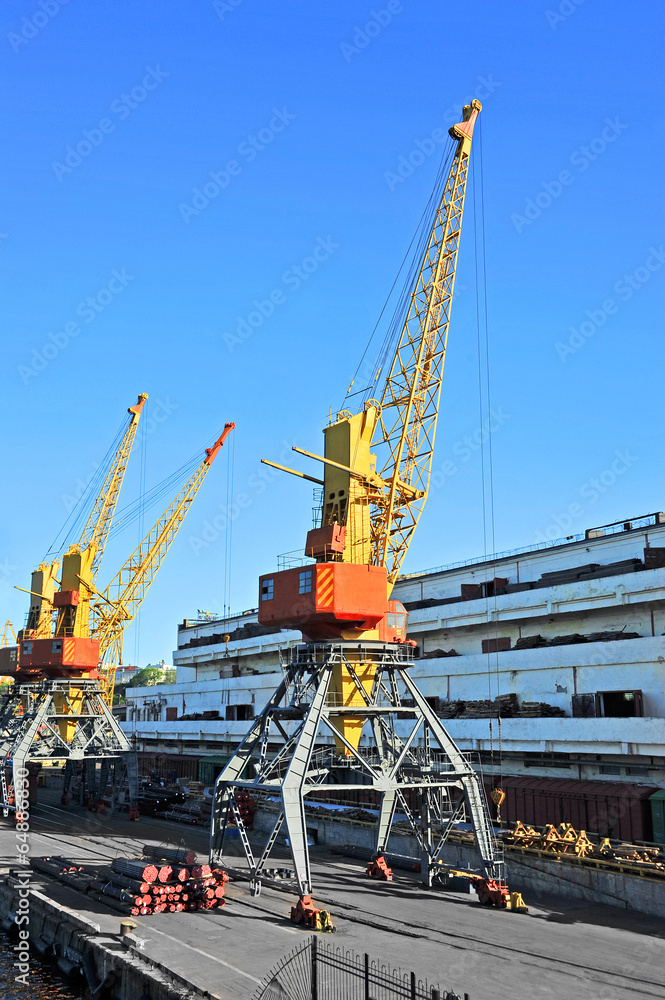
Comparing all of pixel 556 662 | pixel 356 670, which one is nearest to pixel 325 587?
pixel 356 670

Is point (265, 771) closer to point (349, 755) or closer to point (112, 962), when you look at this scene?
point (349, 755)

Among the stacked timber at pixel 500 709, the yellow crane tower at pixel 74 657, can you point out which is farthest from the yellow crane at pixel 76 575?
the stacked timber at pixel 500 709

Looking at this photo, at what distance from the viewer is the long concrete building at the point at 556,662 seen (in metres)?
43.6

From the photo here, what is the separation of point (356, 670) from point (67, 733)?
36.7 metres

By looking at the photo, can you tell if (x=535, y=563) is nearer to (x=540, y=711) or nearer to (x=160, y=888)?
(x=540, y=711)

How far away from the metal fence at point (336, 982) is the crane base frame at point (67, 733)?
36.7m

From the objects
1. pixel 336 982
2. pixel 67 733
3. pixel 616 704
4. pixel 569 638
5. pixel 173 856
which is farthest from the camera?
pixel 67 733

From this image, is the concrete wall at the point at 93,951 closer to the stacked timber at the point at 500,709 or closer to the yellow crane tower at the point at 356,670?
the yellow crane tower at the point at 356,670

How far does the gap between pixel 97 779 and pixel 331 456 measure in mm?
43477

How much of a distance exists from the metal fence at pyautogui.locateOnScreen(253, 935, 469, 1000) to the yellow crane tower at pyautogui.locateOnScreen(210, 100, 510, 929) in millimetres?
7071

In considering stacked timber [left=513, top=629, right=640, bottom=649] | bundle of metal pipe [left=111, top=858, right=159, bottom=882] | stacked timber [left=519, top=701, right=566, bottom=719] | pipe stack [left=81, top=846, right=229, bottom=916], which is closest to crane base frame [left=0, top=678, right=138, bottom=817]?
bundle of metal pipe [left=111, top=858, right=159, bottom=882]

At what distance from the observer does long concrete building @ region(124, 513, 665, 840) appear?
43562 mm

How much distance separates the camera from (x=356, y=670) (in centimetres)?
3756

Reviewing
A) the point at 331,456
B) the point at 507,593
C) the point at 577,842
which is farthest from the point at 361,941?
the point at 507,593
